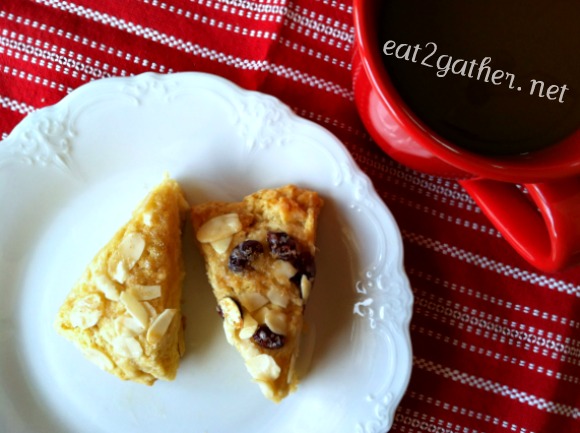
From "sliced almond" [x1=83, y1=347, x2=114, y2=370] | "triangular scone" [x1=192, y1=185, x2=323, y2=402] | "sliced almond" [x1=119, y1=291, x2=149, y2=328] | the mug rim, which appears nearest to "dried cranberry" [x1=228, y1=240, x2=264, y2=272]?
"triangular scone" [x1=192, y1=185, x2=323, y2=402]

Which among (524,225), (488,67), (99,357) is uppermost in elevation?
(488,67)

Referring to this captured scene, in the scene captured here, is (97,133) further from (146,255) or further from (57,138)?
(146,255)

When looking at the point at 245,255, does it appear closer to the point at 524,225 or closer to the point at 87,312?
the point at 87,312

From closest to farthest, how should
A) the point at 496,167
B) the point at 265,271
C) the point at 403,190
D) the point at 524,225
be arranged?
the point at 496,167 < the point at 524,225 < the point at 265,271 < the point at 403,190

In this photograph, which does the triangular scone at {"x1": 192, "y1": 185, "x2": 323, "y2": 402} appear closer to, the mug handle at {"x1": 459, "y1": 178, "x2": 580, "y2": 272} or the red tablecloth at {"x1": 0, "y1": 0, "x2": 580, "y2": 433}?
the red tablecloth at {"x1": 0, "y1": 0, "x2": 580, "y2": 433}

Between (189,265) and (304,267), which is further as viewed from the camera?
(189,265)

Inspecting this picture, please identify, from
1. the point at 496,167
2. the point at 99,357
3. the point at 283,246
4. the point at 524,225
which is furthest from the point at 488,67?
the point at 99,357

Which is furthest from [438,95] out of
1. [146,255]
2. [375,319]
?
[146,255]
